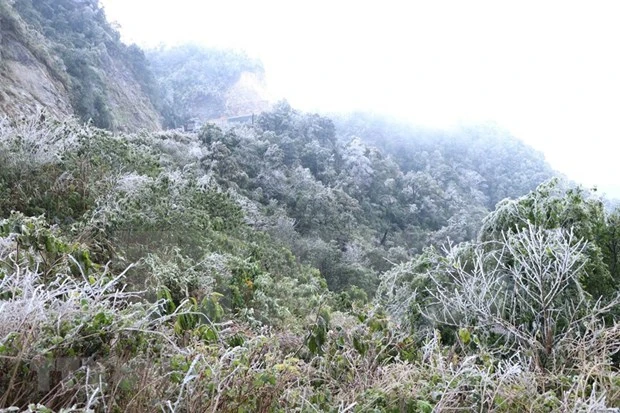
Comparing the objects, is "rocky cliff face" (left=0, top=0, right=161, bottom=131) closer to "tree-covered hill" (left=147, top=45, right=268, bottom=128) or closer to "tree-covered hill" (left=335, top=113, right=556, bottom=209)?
"tree-covered hill" (left=147, top=45, right=268, bottom=128)

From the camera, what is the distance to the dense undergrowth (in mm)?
A: 1995

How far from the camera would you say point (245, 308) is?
17.1ft

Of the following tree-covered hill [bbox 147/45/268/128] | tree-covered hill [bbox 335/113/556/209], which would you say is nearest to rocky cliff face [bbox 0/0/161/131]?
tree-covered hill [bbox 147/45/268/128]

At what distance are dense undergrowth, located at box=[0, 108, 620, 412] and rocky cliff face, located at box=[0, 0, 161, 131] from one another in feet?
12.2

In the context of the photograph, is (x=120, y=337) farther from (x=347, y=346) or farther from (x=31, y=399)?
(x=347, y=346)

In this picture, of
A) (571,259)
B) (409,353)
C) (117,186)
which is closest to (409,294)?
(571,259)

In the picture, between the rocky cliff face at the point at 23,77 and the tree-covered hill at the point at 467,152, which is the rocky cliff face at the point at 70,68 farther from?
the tree-covered hill at the point at 467,152

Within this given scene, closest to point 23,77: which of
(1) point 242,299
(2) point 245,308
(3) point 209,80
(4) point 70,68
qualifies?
(4) point 70,68

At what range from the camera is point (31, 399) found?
1.79m

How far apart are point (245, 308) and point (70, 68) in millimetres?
23807

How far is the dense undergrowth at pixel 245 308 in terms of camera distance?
1995 mm

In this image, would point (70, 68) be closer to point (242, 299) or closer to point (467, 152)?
point (242, 299)

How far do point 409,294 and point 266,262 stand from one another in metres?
4.86

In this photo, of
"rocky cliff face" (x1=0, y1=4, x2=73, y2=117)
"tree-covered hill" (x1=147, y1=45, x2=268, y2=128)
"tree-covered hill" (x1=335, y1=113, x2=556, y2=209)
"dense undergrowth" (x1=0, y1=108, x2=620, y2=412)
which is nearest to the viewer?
"dense undergrowth" (x1=0, y1=108, x2=620, y2=412)
